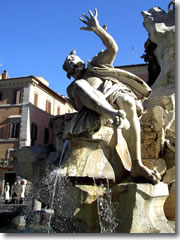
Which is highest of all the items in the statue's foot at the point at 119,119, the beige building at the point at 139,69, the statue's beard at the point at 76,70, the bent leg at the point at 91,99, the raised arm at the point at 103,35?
the beige building at the point at 139,69

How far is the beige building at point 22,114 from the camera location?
89.9ft

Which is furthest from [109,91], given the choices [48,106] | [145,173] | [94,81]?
[48,106]

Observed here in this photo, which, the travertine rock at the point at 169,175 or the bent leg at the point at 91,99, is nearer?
the bent leg at the point at 91,99

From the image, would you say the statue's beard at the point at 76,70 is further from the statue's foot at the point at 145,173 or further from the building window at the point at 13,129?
the building window at the point at 13,129

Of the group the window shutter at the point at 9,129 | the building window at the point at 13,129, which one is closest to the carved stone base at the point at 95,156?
the building window at the point at 13,129

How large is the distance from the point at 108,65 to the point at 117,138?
1.06 m

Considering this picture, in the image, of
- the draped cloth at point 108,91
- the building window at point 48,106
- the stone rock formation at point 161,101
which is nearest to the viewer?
the draped cloth at point 108,91

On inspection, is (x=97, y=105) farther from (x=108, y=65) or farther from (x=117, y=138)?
(x=108, y=65)

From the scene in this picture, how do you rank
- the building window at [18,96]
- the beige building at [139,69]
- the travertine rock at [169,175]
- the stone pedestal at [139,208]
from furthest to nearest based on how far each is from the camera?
the building window at [18,96], the beige building at [139,69], the travertine rock at [169,175], the stone pedestal at [139,208]

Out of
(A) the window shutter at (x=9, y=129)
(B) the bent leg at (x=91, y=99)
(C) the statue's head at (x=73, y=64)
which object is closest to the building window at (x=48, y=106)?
(A) the window shutter at (x=9, y=129)

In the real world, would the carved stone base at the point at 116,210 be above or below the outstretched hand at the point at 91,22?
below

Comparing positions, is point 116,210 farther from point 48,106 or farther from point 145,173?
point 48,106

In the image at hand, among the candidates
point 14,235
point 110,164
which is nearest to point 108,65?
point 110,164

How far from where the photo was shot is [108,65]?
12.8ft
